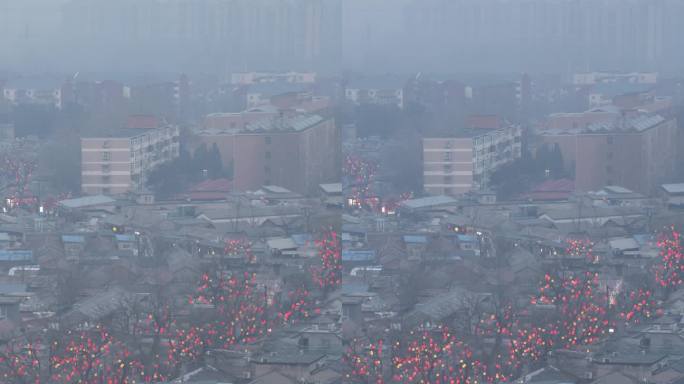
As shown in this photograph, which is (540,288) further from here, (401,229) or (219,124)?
(219,124)

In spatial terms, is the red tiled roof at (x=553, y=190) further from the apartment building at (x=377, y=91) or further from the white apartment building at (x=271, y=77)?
the white apartment building at (x=271, y=77)

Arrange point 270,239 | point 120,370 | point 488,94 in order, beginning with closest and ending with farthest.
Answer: point 120,370 < point 488,94 < point 270,239

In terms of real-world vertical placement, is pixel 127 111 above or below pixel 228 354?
above

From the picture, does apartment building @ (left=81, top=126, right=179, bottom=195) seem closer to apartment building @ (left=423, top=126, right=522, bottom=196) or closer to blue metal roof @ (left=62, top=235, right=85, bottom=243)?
blue metal roof @ (left=62, top=235, right=85, bottom=243)

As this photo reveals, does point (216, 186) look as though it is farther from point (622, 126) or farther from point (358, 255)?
point (622, 126)

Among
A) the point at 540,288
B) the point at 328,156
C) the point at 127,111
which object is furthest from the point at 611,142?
the point at 127,111

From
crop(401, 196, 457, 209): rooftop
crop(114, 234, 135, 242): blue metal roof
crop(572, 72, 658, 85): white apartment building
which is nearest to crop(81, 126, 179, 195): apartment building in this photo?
crop(114, 234, 135, 242): blue metal roof

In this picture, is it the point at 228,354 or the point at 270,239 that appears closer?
the point at 228,354

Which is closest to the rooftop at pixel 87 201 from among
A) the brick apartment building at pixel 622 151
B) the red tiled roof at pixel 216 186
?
the red tiled roof at pixel 216 186
